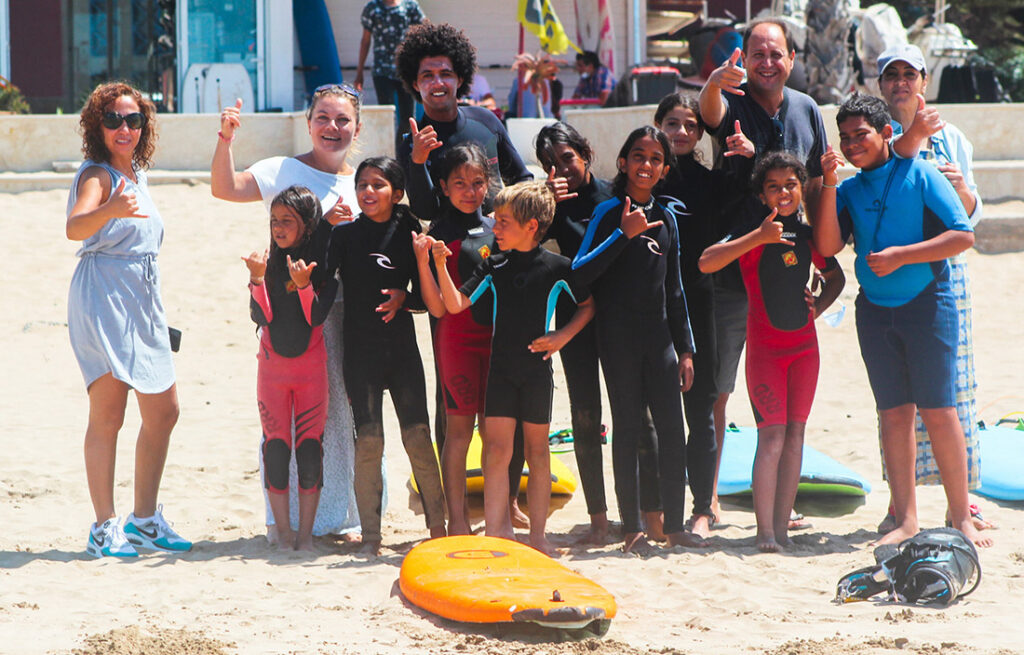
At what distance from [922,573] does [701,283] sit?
60.6 inches

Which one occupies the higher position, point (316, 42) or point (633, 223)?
point (316, 42)

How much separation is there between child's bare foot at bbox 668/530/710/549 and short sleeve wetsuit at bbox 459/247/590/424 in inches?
30.2

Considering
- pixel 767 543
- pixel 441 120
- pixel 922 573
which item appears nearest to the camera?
pixel 922 573

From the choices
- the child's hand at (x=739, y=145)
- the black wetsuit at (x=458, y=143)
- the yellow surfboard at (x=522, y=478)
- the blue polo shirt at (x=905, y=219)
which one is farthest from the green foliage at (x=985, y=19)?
the black wetsuit at (x=458, y=143)

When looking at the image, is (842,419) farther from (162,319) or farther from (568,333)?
(162,319)

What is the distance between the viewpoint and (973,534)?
475 centimetres

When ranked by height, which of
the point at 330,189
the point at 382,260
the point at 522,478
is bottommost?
the point at 522,478

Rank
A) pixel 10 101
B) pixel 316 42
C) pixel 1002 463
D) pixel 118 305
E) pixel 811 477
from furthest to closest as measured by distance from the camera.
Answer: pixel 316 42
pixel 10 101
pixel 1002 463
pixel 811 477
pixel 118 305

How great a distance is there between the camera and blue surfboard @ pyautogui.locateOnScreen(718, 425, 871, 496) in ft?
18.5

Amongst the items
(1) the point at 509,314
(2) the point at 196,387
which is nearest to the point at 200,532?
(1) the point at 509,314

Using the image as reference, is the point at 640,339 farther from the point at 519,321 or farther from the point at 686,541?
the point at 686,541

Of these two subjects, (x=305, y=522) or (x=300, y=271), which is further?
(x=305, y=522)

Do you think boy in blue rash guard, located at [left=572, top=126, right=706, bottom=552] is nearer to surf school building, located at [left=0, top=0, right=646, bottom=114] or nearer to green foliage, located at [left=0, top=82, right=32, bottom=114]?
surf school building, located at [left=0, top=0, right=646, bottom=114]

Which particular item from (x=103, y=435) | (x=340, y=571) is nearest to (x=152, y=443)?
(x=103, y=435)
